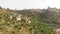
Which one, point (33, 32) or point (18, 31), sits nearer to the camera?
point (18, 31)

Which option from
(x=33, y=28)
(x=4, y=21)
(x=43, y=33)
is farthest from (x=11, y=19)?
(x=43, y=33)

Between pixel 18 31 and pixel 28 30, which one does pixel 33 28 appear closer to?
pixel 28 30

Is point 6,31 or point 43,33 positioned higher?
point 6,31

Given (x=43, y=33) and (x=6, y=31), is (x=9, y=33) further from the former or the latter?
(x=43, y=33)

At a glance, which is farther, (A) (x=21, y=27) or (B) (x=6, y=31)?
(A) (x=21, y=27)

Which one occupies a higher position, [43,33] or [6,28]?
[6,28]

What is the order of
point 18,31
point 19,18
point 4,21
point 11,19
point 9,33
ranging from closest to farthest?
point 9,33
point 18,31
point 4,21
point 11,19
point 19,18

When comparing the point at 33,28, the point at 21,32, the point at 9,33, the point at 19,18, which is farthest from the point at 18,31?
the point at 19,18

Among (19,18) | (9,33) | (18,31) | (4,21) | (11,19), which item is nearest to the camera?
(9,33)

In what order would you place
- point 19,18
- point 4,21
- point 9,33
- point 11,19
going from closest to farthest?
point 9,33 → point 4,21 → point 11,19 → point 19,18
